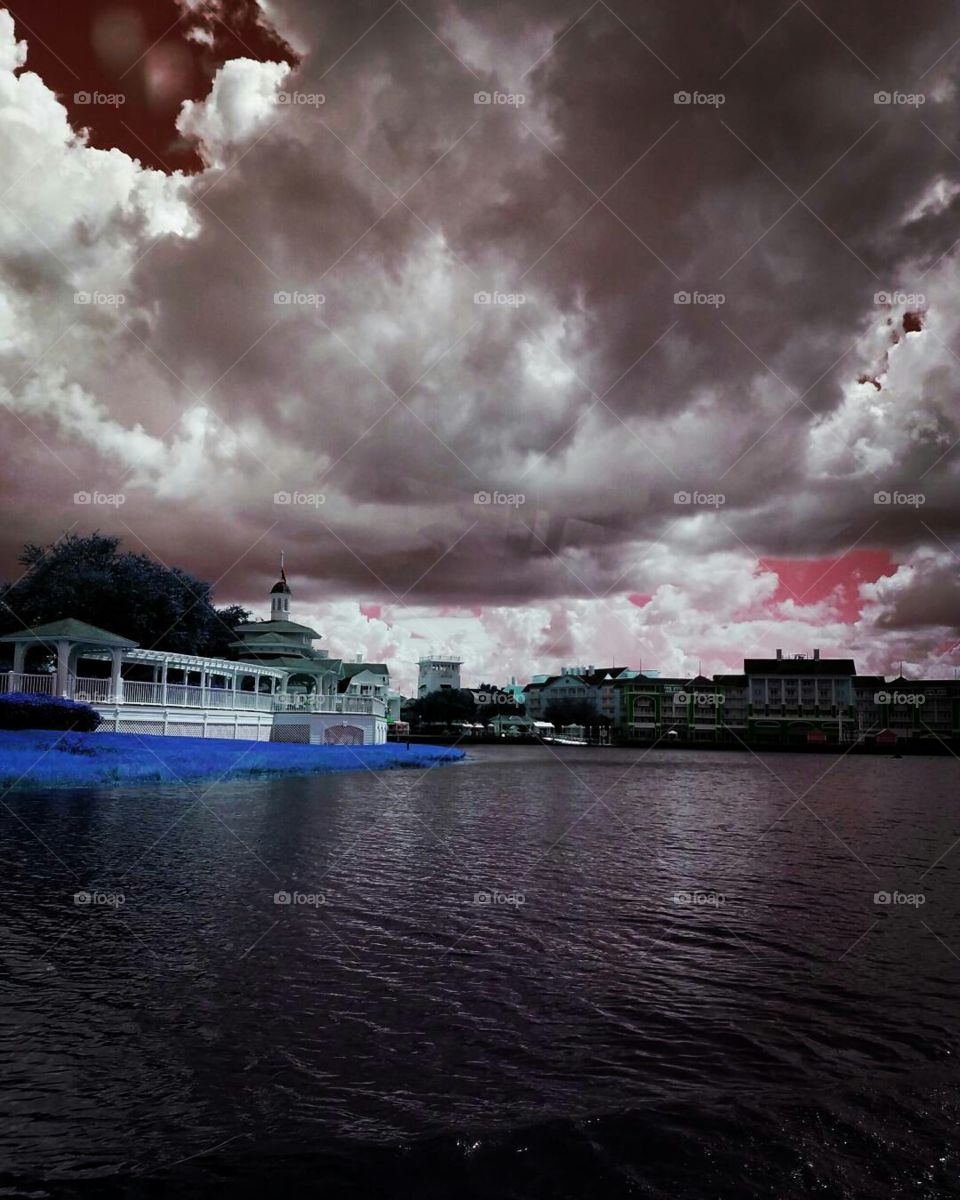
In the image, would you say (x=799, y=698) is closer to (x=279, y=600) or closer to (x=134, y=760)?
(x=279, y=600)

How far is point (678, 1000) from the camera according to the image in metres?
10.3

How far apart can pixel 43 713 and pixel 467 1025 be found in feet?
117

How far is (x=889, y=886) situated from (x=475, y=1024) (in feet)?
41.6

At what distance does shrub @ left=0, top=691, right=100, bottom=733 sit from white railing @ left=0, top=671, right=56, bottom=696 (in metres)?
1.91

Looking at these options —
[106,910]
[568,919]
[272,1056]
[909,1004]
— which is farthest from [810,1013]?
[106,910]

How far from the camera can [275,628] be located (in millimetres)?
96250

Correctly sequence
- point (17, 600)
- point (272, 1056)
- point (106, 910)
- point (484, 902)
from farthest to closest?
point (17, 600) < point (484, 902) < point (106, 910) < point (272, 1056)

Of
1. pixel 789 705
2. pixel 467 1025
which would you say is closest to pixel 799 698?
pixel 789 705

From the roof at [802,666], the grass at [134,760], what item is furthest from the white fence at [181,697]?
the roof at [802,666]

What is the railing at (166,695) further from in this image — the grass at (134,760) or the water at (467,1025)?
the water at (467,1025)

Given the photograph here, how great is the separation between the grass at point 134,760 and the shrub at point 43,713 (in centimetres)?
84

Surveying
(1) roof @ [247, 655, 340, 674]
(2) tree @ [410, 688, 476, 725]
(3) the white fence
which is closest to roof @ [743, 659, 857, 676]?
(2) tree @ [410, 688, 476, 725]

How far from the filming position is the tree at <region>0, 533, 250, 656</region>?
69250mm

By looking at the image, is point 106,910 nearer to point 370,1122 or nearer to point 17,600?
point 370,1122
